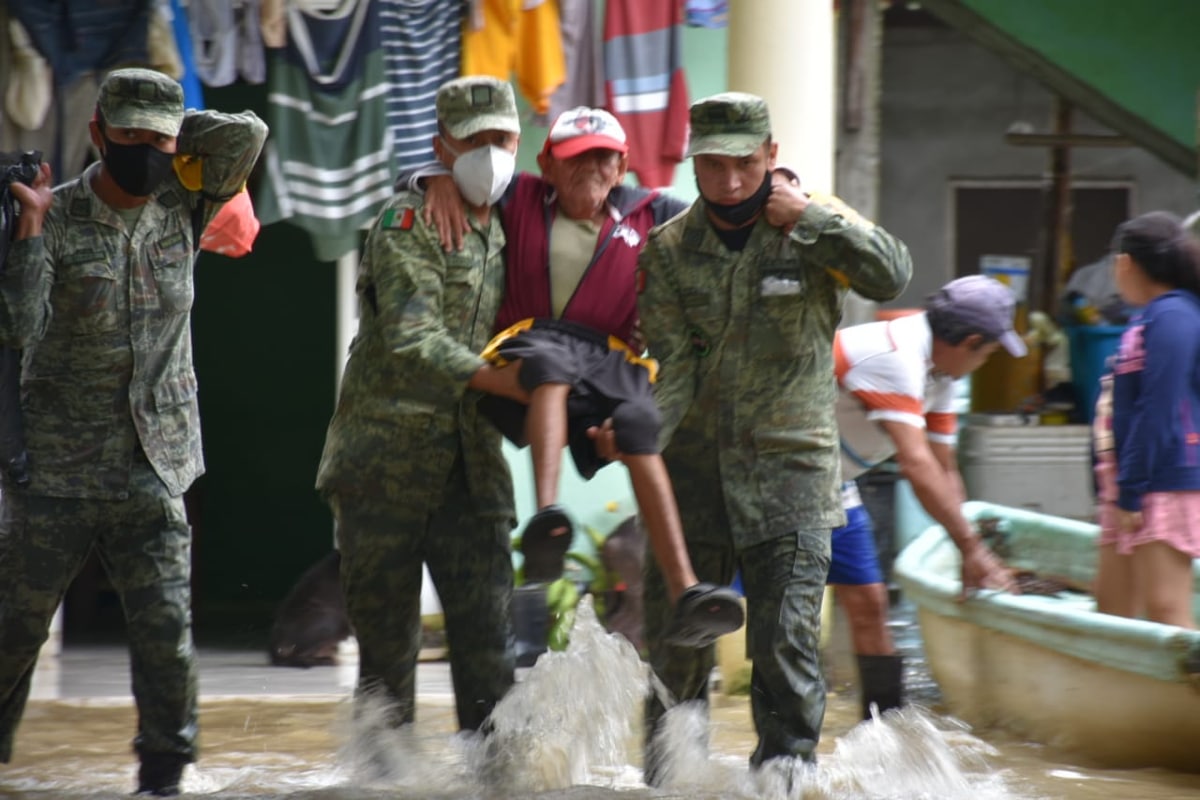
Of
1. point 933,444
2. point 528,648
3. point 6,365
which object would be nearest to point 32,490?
point 6,365

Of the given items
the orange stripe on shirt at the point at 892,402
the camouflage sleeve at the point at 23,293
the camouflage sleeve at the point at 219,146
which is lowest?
the orange stripe on shirt at the point at 892,402

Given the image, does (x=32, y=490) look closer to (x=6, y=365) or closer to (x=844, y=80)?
(x=6, y=365)

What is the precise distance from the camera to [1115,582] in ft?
23.2

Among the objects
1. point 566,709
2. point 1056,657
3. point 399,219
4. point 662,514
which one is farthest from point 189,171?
point 1056,657

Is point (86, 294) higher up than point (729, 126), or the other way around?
point (729, 126)

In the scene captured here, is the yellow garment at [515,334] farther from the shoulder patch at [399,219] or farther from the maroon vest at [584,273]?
the shoulder patch at [399,219]

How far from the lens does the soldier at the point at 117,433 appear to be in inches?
209

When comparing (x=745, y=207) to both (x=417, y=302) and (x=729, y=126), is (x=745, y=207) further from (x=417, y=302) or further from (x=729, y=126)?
(x=417, y=302)

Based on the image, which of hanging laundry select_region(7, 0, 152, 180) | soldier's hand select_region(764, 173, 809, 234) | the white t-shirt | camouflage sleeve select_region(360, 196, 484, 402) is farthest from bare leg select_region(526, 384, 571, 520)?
hanging laundry select_region(7, 0, 152, 180)

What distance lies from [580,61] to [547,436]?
4.13 m

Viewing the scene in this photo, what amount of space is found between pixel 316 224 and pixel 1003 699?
390cm

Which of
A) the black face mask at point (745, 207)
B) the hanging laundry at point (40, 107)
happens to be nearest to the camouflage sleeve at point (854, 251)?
the black face mask at point (745, 207)

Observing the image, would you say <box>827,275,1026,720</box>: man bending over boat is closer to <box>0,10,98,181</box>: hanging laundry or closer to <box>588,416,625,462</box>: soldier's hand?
<box>588,416,625,462</box>: soldier's hand

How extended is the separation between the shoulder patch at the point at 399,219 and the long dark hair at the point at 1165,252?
2887 mm
